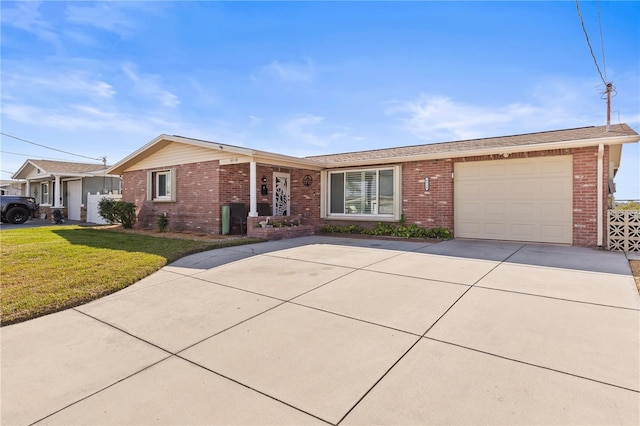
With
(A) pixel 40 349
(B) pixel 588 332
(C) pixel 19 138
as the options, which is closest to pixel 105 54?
(A) pixel 40 349

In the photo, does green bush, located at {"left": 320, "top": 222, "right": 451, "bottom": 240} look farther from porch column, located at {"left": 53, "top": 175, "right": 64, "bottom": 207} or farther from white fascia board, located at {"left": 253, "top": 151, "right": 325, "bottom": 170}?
porch column, located at {"left": 53, "top": 175, "right": 64, "bottom": 207}

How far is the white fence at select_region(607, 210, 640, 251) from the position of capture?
7.84 metres

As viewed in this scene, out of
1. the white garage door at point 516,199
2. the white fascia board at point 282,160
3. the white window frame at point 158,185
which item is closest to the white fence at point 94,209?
the white window frame at point 158,185

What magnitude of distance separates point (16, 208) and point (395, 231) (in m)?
19.5

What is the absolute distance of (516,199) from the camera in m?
9.51

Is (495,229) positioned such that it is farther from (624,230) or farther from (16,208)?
(16,208)

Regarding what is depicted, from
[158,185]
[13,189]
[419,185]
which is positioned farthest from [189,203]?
[13,189]

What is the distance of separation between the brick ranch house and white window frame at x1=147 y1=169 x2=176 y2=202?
4 centimetres

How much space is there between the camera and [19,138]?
91.1ft

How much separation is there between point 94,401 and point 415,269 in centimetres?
485

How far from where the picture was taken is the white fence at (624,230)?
25.7 ft

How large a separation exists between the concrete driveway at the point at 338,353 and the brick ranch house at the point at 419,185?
435 centimetres

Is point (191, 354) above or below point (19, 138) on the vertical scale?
below

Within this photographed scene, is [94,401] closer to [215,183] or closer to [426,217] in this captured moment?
[215,183]
